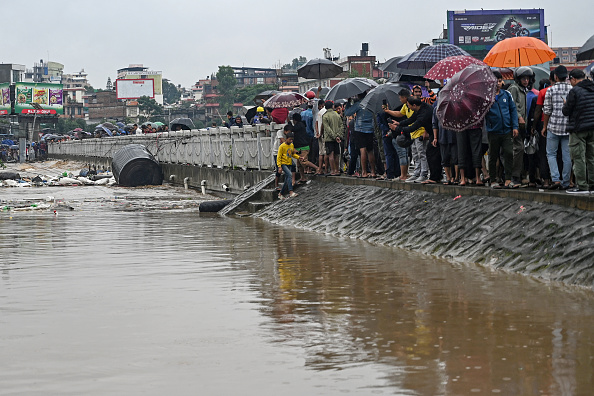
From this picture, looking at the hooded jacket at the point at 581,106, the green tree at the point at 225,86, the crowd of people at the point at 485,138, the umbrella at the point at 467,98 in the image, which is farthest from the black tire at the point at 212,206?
the green tree at the point at 225,86

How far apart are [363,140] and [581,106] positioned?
6.97 m

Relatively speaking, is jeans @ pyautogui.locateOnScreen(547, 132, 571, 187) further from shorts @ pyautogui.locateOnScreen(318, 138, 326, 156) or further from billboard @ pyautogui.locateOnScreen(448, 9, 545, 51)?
Answer: billboard @ pyautogui.locateOnScreen(448, 9, 545, 51)

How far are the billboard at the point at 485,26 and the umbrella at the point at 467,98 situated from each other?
63.2 metres

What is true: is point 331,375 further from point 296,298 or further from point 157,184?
point 157,184

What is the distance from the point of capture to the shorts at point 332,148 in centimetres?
1939

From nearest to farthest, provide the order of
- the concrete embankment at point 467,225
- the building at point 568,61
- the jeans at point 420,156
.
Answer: the concrete embankment at point 467,225
the jeans at point 420,156
the building at point 568,61

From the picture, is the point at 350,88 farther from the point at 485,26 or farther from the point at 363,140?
the point at 485,26

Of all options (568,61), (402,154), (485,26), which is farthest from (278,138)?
(568,61)

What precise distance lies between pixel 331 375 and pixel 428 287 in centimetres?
372

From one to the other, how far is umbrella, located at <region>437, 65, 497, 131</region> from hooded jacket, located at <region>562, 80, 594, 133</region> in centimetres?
162

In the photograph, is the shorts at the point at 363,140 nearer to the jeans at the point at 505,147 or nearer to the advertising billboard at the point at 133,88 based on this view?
the jeans at the point at 505,147

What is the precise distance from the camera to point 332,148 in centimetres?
1953

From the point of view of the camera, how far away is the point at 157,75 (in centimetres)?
19200

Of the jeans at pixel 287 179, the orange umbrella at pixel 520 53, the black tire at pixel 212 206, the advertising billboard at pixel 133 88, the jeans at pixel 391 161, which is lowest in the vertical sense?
the black tire at pixel 212 206
